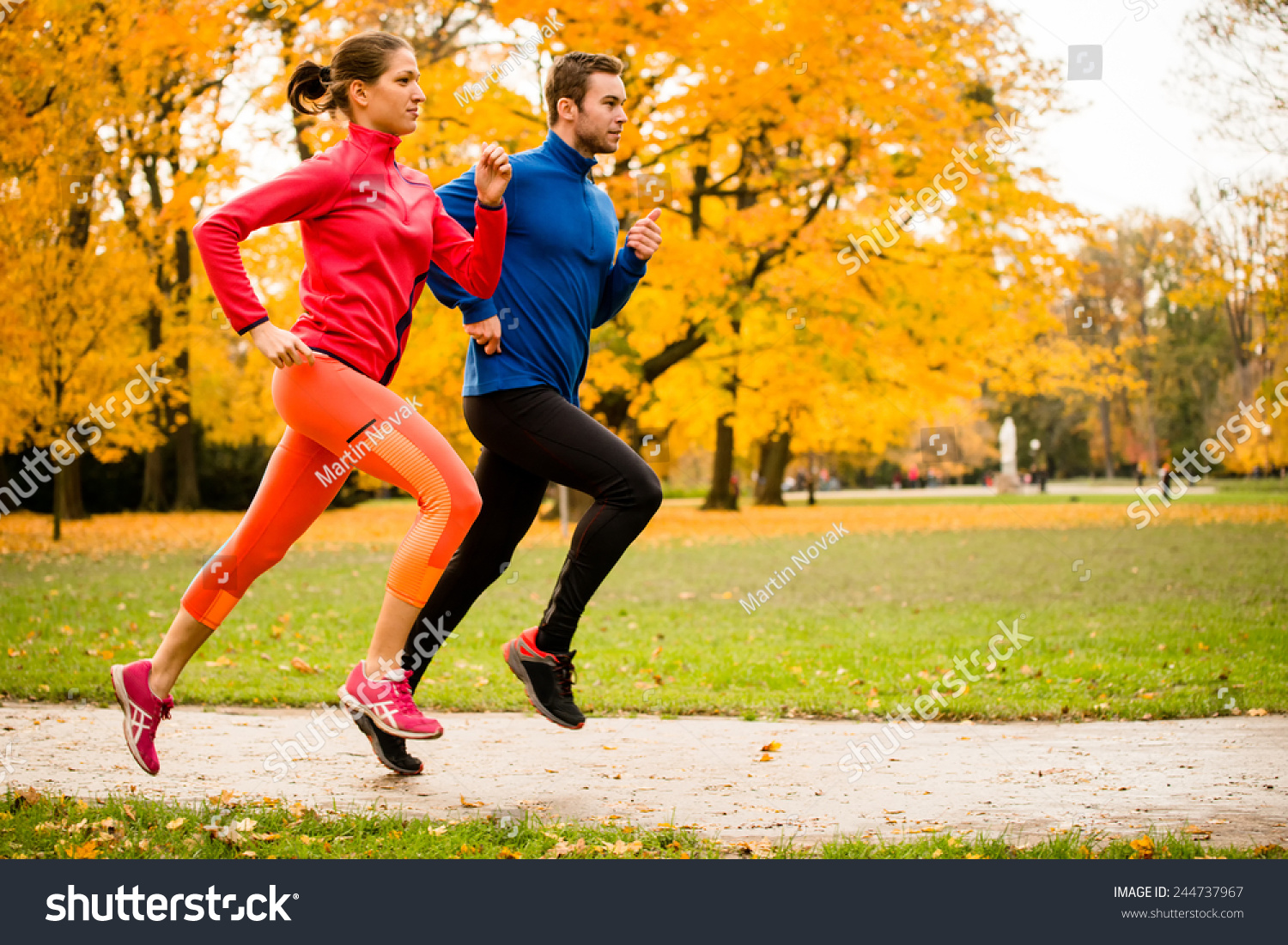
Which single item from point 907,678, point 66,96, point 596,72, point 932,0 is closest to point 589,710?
point 907,678

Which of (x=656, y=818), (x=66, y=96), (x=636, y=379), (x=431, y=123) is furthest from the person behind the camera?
(x=636, y=379)

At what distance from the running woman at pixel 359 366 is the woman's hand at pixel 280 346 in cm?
6

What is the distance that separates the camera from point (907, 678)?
20.1ft

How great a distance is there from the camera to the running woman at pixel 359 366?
328cm

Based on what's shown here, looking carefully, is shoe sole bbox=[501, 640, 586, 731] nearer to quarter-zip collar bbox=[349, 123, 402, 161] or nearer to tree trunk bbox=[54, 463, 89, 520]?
quarter-zip collar bbox=[349, 123, 402, 161]

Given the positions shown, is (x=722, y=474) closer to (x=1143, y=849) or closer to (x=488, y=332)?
(x=488, y=332)

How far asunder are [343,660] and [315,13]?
1124 centimetres

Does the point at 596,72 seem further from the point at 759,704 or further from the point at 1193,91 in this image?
the point at 1193,91

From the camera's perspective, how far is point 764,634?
8133mm

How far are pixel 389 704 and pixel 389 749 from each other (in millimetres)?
437

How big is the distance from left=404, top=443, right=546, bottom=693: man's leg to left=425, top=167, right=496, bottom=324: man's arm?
45 cm

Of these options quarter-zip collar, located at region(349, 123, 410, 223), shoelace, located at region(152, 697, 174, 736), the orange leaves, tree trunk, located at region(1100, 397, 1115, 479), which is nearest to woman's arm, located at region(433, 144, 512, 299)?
quarter-zip collar, located at region(349, 123, 410, 223)

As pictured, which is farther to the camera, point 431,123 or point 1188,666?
point 431,123

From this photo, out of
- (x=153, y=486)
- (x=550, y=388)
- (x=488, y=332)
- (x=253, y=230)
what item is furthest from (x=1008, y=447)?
(x=253, y=230)
